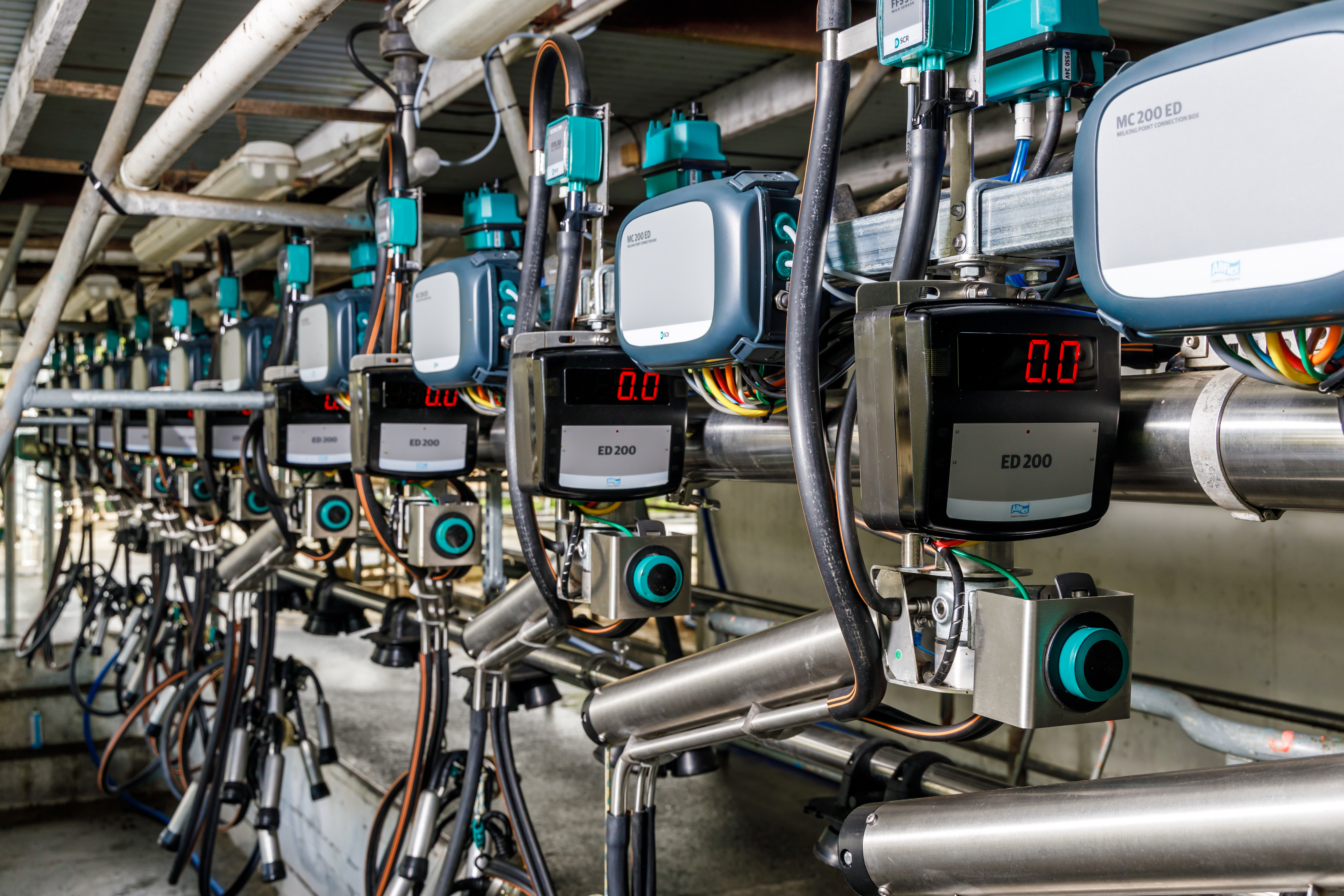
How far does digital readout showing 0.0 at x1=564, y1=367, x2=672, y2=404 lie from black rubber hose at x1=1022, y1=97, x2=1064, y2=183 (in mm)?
652

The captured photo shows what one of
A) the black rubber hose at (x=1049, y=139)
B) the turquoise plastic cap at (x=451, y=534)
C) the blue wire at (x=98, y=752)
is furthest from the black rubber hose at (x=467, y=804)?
the blue wire at (x=98, y=752)

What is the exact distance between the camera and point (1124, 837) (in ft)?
3.12

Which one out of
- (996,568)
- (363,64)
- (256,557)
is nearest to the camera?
(996,568)

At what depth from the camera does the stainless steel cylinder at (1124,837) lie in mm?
849

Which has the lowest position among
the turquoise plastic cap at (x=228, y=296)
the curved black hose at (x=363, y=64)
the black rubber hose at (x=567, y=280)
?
the black rubber hose at (x=567, y=280)

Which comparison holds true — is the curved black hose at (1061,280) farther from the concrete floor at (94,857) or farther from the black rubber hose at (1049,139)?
the concrete floor at (94,857)

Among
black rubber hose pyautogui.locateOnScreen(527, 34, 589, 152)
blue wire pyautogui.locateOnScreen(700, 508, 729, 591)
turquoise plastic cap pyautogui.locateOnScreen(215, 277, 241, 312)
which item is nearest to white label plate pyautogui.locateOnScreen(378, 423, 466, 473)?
black rubber hose pyautogui.locateOnScreen(527, 34, 589, 152)

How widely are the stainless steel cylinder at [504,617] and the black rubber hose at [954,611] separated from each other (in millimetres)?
961

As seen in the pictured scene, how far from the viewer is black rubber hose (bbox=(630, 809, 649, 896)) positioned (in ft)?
5.35

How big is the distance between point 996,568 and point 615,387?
2.09 feet

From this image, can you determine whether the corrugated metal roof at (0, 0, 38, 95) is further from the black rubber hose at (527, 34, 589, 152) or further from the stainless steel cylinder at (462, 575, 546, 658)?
the stainless steel cylinder at (462, 575, 546, 658)

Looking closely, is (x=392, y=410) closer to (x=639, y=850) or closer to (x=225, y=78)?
(x=225, y=78)

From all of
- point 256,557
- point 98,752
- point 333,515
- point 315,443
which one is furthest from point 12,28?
point 98,752

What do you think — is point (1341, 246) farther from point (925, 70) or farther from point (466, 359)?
point (466, 359)
